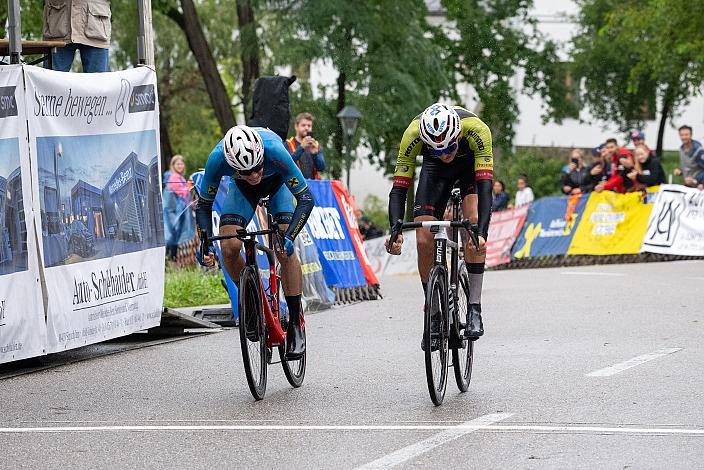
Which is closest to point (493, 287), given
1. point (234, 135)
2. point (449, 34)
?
point (234, 135)

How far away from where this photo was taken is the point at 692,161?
23.4 metres

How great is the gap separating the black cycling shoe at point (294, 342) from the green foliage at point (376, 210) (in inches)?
1772

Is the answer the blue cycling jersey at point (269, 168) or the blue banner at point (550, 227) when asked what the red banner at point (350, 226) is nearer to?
the blue cycling jersey at point (269, 168)

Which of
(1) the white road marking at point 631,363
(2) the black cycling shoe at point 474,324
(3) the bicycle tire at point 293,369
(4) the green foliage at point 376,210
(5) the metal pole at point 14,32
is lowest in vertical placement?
(4) the green foliage at point 376,210

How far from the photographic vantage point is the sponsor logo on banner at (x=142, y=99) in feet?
39.4

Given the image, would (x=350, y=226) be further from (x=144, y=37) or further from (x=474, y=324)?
(x=474, y=324)

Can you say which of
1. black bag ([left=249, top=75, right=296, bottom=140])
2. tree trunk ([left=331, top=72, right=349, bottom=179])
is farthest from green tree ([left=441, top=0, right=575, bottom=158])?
black bag ([left=249, top=75, right=296, bottom=140])

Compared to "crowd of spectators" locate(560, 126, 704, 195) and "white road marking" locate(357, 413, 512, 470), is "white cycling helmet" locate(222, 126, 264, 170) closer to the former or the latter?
"white road marking" locate(357, 413, 512, 470)

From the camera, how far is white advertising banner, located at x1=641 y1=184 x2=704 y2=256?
23.5m

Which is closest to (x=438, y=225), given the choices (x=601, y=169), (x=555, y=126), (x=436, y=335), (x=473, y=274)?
(x=436, y=335)

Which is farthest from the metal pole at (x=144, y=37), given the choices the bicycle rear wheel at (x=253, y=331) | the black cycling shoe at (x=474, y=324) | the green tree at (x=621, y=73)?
the green tree at (x=621, y=73)

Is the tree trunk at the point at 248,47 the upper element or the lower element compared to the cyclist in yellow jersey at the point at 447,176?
upper

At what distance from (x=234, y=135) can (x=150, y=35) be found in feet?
16.9

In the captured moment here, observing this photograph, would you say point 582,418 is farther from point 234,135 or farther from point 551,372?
point 234,135
